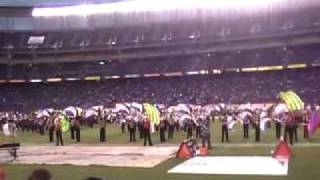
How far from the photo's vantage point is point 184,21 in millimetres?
79938

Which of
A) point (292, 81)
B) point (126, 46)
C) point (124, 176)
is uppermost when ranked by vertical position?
point (126, 46)

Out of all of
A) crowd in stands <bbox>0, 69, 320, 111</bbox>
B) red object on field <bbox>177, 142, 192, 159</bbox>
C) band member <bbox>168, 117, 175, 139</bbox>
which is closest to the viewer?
red object on field <bbox>177, 142, 192, 159</bbox>

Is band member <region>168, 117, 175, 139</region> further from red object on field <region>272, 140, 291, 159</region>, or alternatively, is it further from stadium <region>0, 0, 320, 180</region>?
red object on field <region>272, 140, 291, 159</region>

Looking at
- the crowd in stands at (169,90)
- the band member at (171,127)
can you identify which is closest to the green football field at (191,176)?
the band member at (171,127)

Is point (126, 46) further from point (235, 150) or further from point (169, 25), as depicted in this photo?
point (235, 150)

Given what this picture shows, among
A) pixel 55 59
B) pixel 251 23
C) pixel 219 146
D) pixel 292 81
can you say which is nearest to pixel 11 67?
pixel 55 59

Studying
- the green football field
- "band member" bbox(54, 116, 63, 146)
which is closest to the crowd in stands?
"band member" bbox(54, 116, 63, 146)

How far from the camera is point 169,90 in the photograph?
242ft

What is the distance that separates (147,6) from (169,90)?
14.6m

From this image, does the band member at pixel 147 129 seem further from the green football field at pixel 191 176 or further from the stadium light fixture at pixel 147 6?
the stadium light fixture at pixel 147 6

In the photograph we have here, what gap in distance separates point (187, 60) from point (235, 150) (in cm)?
4864

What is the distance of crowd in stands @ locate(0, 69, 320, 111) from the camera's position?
219 ft

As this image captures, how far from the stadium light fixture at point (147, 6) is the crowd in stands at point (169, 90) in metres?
9.71

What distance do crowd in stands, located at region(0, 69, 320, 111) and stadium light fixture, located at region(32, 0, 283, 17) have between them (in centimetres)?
971
